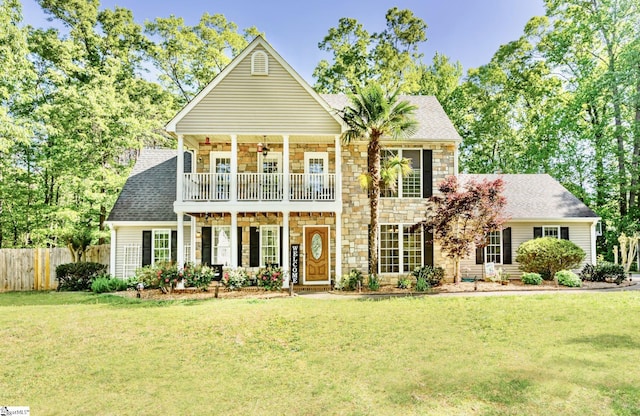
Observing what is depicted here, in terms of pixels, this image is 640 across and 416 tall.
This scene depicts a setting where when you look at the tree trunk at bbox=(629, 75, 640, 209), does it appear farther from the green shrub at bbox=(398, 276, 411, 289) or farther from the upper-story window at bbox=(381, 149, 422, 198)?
the green shrub at bbox=(398, 276, 411, 289)

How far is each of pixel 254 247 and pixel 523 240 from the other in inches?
466

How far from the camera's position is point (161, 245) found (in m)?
16.5

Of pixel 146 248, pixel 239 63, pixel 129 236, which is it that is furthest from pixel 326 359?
pixel 129 236

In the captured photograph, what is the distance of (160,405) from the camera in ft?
16.2

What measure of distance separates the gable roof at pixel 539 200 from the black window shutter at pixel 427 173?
364 cm

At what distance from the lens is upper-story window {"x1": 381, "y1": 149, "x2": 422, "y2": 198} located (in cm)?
1576

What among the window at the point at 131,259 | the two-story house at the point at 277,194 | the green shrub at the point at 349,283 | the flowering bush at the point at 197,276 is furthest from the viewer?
the window at the point at 131,259

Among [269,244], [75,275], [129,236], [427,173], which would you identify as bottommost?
[75,275]

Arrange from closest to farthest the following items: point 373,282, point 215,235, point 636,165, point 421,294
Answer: point 421,294 < point 373,282 < point 215,235 < point 636,165

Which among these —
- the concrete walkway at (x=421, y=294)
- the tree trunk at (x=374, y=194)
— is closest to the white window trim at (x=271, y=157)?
the tree trunk at (x=374, y=194)

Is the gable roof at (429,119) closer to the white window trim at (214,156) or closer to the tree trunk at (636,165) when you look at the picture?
the white window trim at (214,156)

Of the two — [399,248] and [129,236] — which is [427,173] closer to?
[399,248]

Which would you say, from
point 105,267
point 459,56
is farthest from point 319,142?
point 459,56

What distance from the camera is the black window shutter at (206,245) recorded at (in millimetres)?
15414
